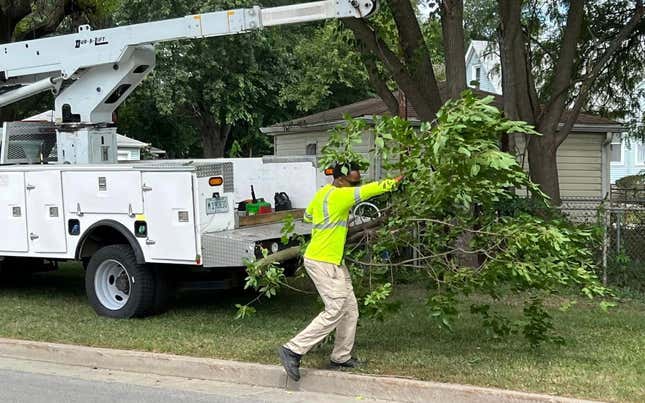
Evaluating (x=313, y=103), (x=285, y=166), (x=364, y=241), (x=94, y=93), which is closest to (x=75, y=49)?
(x=94, y=93)

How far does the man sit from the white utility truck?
1648 millimetres

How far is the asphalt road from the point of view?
6.52 m

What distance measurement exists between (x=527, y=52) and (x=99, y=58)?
21.6 feet

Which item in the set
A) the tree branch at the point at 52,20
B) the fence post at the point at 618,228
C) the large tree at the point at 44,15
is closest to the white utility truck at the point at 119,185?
the fence post at the point at 618,228

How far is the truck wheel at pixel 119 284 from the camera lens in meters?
8.98

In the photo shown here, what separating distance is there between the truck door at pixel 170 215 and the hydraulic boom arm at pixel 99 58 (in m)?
2.49

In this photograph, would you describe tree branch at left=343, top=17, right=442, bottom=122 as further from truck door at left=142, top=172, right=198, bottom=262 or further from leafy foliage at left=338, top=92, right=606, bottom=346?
leafy foliage at left=338, top=92, right=606, bottom=346

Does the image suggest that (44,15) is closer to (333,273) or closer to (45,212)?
(45,212)

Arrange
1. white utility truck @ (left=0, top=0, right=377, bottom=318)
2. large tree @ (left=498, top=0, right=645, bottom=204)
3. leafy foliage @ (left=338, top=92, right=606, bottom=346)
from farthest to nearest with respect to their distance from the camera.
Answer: large tree @ (left=498, top=0, right=645, bottom=204), white utility truck @ (left=0, top=0, right=377, bottom=318), leafy foliage @ (left=338, top=92, right=606, bottom=346)

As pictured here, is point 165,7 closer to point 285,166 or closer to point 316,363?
point 285,166

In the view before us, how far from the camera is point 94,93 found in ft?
36.0

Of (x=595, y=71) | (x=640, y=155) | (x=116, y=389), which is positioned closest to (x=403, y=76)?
(x=595, y=71)

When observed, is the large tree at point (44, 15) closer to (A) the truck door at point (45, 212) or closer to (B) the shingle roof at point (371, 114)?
(B) the shingle roof at point (371, 114)

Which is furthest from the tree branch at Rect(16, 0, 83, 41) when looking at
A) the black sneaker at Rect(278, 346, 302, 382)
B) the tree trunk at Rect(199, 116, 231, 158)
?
the black sneaker at Rect(278, 346, 302, 382)
